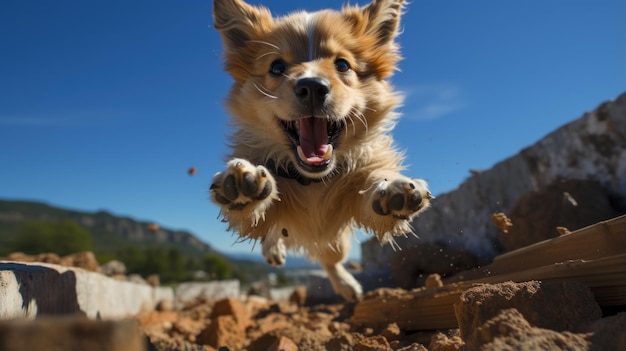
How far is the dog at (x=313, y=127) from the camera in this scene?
11.4 feet

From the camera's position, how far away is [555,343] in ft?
4.95

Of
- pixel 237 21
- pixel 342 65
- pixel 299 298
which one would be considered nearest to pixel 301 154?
pixel 342 65

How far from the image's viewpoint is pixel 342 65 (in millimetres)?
4328

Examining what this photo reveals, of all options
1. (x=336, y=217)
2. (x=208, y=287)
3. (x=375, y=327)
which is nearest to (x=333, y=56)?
(x=336, y=217)

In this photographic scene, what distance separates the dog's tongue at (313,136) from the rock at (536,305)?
2131 mm

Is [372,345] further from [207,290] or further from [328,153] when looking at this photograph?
[207,290]

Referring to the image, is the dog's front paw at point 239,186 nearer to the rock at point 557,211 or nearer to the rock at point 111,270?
the rock at point 557,211

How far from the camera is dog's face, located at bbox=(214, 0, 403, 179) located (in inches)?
154

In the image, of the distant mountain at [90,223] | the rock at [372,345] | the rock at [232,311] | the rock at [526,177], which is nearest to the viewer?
the rock at [372,345]

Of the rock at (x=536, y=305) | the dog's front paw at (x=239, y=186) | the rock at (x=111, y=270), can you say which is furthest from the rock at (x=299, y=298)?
the rock at (x=536, y=305)

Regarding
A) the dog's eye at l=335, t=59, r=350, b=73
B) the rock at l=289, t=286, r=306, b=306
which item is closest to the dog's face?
the dog's eye at l=335, t=59, r=350, b=73

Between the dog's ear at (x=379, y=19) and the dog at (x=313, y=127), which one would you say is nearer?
the dog at (x=313, y=127)

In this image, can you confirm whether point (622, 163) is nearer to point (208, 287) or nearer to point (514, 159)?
point (514, 159)

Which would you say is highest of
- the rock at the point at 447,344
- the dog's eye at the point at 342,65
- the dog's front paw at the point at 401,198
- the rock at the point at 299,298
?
the dog's eye at the point at 342,65
